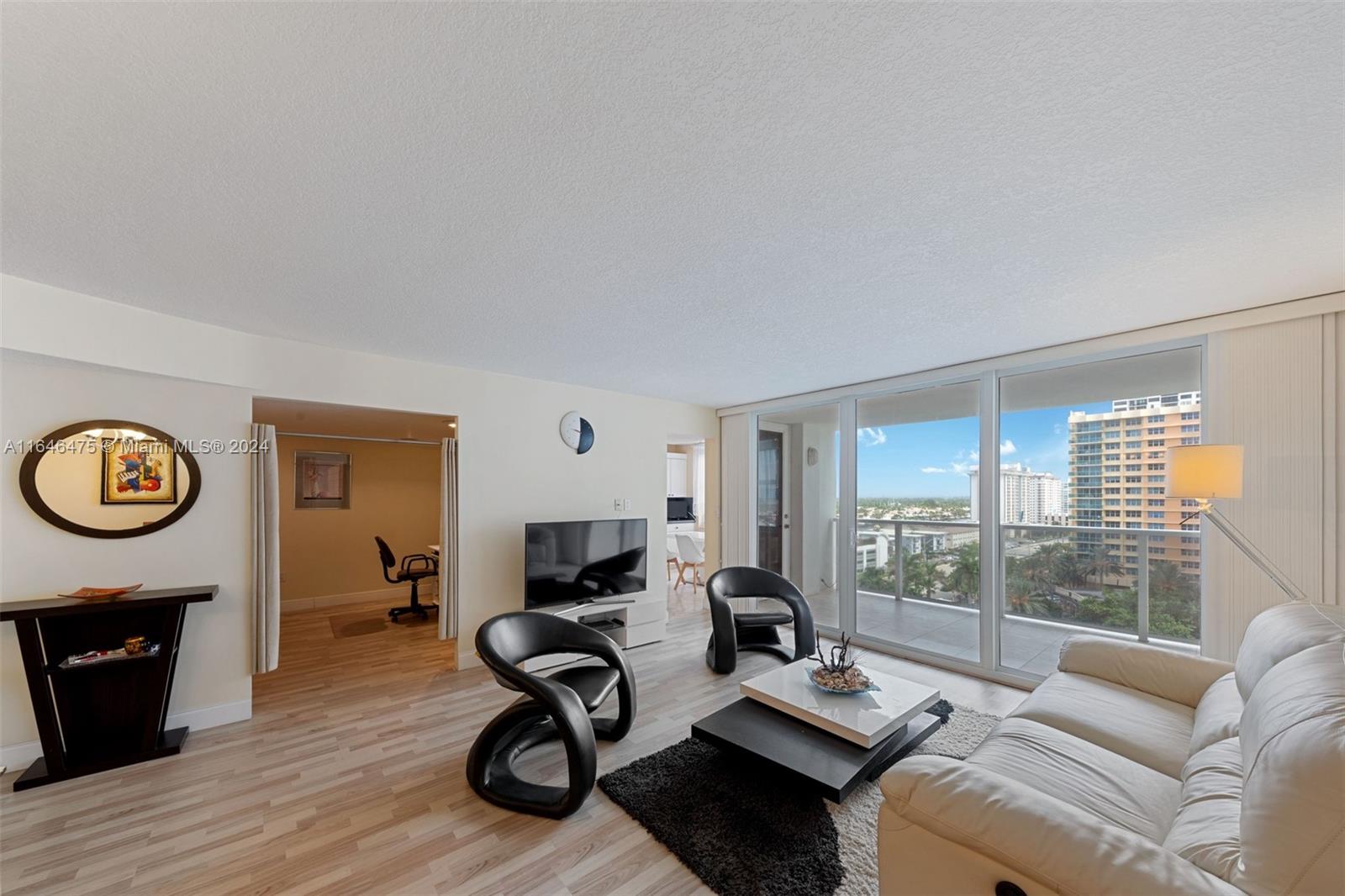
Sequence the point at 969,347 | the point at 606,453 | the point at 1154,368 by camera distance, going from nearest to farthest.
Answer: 1. the point at 1154,368
2. the point at 969,347
3. the point at 606,453

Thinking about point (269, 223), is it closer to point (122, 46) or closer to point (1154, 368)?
point (122, 46)

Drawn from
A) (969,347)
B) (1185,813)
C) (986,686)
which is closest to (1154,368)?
(969,347)

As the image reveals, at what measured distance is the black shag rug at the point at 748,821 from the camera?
1.96m

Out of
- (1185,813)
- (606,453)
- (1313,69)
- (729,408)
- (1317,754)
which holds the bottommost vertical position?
(1185,813)

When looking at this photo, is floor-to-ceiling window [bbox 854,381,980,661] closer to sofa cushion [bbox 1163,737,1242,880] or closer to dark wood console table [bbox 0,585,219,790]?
sofa cushion [bbox 1163,737,1242,880]

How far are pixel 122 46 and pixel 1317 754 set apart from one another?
10.1ft

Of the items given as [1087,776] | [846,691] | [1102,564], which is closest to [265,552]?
[846,691]

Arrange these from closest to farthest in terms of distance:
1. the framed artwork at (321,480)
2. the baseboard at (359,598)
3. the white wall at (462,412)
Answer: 1. the white wall at (462,412)
2. the baseboard at (359,598)
3. the framed artwork at (321,480)

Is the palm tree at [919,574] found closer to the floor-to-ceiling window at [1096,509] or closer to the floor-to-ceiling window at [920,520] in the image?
the floor-to-ceiling window at [920,520]

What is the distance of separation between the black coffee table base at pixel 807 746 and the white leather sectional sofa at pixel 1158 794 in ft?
1.68

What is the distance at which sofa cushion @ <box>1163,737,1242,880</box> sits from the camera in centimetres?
124

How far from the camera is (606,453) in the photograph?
521cm

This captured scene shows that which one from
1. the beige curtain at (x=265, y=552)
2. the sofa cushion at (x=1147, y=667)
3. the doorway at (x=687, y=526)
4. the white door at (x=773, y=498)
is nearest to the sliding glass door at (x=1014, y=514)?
the white door at (x=773, y=498)

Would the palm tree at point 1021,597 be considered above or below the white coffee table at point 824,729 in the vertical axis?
above
